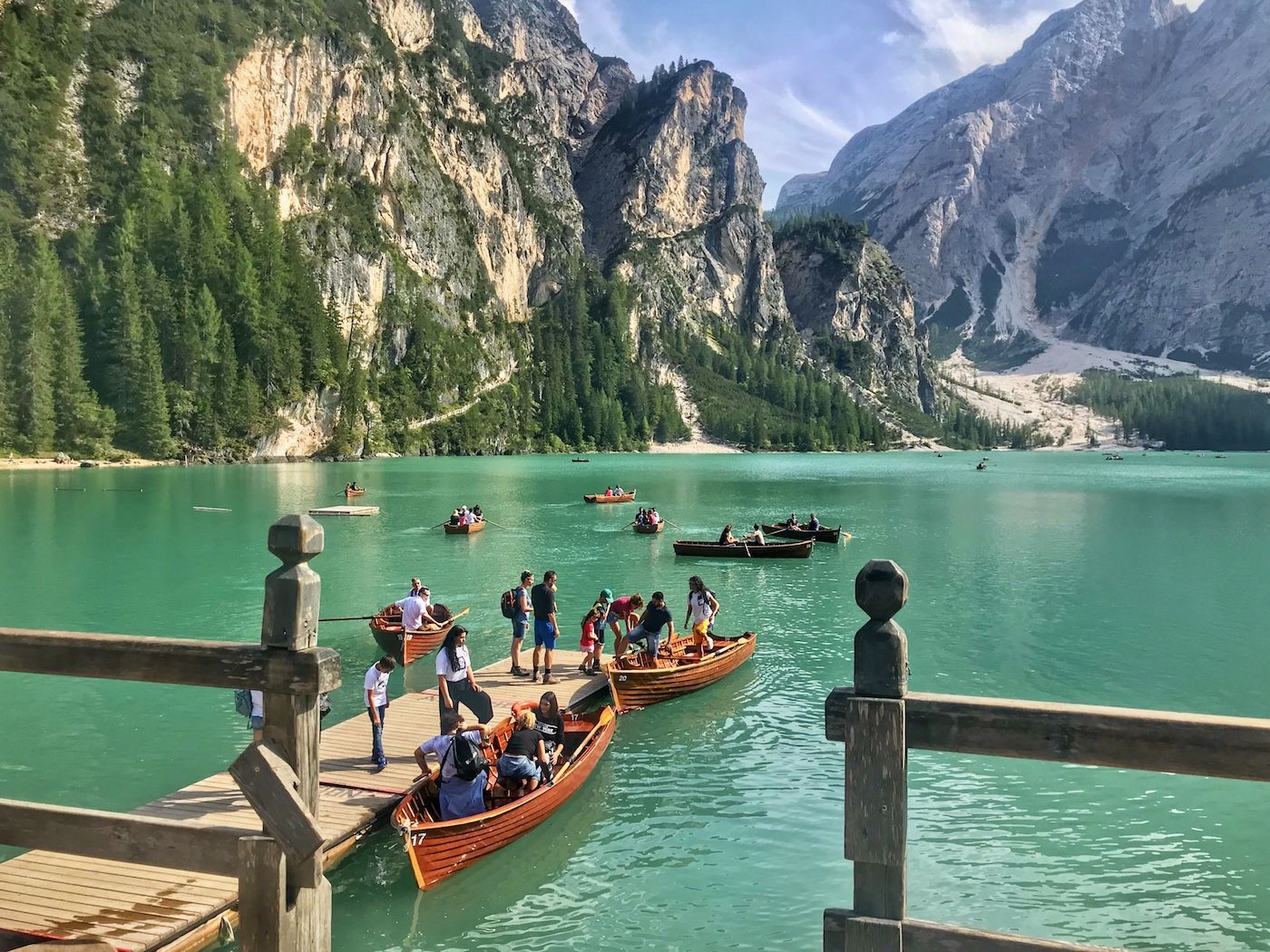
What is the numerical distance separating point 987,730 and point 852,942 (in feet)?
4.26

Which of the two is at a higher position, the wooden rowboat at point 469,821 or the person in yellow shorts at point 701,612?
the person in yellow shorts at point 701,612

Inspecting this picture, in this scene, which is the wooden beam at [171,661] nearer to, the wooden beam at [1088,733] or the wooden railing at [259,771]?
the wooden railing at [259,771]

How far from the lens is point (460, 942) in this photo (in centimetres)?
1095

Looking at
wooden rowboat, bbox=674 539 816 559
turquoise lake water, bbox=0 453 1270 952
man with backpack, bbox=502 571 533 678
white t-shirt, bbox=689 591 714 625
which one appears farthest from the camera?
wooden rowboat, bbox=674 539 816 559

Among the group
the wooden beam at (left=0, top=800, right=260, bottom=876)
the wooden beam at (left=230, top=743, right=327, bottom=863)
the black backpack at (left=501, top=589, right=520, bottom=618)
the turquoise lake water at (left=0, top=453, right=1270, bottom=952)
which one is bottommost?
the turquoise lake water at (left=0, top=453, right=1270, bottom=952)

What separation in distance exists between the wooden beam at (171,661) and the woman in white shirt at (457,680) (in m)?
10.7

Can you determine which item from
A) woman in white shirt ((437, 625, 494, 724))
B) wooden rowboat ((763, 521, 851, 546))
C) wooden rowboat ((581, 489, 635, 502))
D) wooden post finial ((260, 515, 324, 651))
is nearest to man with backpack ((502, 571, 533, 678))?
woman in white shirt ((437, 625, 494, 724))

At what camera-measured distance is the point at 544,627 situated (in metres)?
20.9

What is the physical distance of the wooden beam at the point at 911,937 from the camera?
13.6 feet

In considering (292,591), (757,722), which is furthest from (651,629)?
(292,591)

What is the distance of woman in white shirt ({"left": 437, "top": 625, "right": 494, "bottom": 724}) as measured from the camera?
A: 16.2 metres

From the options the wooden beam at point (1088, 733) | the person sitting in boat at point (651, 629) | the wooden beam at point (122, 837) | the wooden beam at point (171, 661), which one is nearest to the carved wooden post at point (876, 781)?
the wooden beam at point (1088, 733)

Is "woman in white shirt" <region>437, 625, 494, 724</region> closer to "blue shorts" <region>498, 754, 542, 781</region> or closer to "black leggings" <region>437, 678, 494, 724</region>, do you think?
"black leggings" <region>437, 678, 494, 724</region>

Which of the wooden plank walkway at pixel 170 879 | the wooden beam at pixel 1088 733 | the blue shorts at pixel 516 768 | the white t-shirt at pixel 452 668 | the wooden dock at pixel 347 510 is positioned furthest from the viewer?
the wooden dock at pixel 347 510
